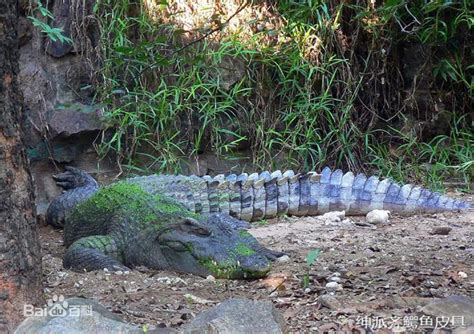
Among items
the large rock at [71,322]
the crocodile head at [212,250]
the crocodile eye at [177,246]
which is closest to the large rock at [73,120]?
the crocodile head at [212,250]

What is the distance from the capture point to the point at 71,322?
2059 mm

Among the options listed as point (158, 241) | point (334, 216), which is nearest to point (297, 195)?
point (334, 216)

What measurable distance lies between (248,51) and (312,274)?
344 cm

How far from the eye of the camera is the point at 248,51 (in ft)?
21.5

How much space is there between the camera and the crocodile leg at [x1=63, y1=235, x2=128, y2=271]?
3959mm

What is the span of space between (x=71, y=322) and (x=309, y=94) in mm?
4785

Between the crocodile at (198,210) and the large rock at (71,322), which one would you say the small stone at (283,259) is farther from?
the large rock at (71,322)

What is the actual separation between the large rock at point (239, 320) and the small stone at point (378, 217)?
10.2 feet

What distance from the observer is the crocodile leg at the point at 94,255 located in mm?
3959

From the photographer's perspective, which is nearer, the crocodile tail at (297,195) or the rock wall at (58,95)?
the crocodile tail at (297,195)

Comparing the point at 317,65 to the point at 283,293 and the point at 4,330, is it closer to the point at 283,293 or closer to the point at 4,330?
the point at 283,293

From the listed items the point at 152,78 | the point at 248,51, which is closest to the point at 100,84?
the point at 152,78

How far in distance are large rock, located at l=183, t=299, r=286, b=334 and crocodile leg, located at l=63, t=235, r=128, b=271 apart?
6.04 ft

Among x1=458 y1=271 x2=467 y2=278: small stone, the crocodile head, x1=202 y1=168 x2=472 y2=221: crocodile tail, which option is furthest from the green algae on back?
x1=458 y1=271 x2=467 y2=278: small stone
